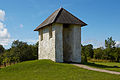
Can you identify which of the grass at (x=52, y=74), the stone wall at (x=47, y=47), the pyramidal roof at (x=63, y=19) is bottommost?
the grass at (x=52, y=74)

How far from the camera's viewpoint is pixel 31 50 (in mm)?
32562

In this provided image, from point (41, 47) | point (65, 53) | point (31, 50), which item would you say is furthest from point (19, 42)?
point (65, 53)

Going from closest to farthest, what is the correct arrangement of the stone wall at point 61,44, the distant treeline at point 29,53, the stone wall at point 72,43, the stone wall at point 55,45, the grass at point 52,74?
the grass at point 52,74
the stone wall at point 55,45
the stone wall at point 61,44
the stone wall at point 72,43
the distant treeline at point 29,53

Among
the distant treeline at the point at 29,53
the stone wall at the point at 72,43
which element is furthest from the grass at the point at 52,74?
the distant treeline at the point at 29,53

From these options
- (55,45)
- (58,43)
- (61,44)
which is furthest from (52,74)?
(61,44)

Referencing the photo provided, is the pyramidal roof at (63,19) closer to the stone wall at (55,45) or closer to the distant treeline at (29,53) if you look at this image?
the stone wall at (55,45)

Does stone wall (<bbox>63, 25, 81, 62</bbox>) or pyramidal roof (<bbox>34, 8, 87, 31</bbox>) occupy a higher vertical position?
pyramidal roof (<bbox>34, 8, 87, 31</bbox>)

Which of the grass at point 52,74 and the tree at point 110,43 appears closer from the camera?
the grass at point 52,74

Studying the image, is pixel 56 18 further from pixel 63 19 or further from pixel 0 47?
pixel 0 47

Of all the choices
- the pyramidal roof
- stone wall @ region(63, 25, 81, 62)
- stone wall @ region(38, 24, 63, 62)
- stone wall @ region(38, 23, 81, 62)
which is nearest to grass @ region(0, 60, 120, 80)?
A: stone wall @ region(38, 24, 63, 62)

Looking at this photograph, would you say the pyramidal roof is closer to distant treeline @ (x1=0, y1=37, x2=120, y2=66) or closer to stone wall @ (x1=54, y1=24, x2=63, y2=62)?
stone wall @ (x1=54, y1=24, x2=63, y2=62)

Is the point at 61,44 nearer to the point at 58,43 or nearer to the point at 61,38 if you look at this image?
the point at 58,43

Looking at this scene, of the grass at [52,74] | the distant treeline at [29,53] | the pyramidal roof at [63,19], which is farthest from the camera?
the distant treeline at [29,53]

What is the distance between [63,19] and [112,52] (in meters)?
24.2
